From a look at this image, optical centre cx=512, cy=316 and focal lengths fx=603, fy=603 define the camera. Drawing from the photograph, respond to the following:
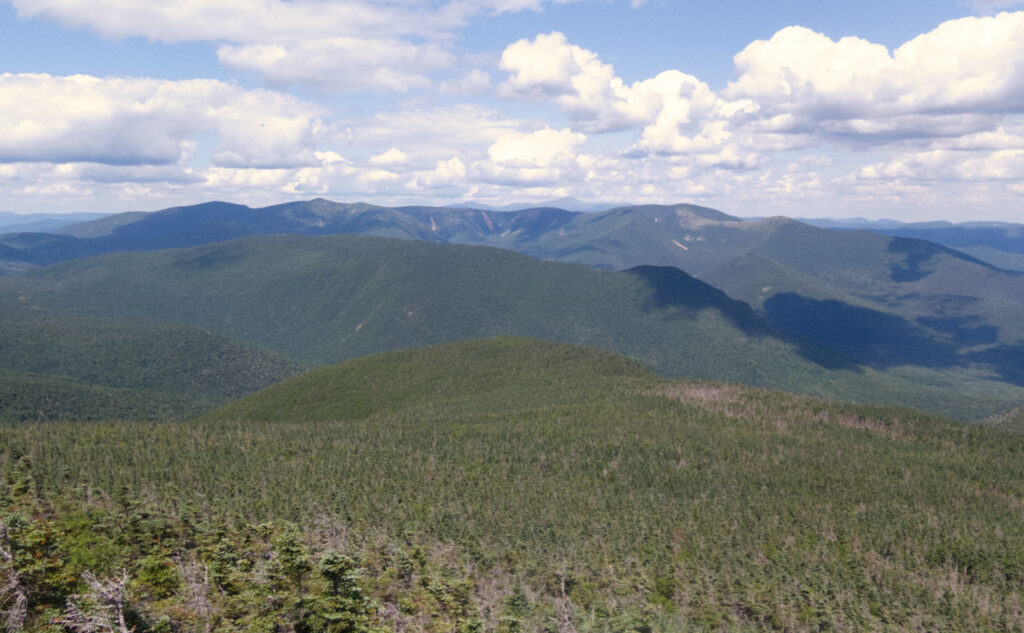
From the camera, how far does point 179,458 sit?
9194 cm

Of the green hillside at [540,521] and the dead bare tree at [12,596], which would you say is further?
the green hillside at [540,521]

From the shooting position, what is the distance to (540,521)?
7975 centimetres

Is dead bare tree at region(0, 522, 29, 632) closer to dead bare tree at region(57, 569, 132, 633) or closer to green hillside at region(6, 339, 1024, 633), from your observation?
green hillside at region(6, 339, 1024, 633)

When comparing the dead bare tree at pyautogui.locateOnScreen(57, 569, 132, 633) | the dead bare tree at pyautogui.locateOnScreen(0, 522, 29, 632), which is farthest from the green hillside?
the dead bare tree at pyautogui.locateOnScreen(57, 569, 132, 633)

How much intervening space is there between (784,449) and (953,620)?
169 ft

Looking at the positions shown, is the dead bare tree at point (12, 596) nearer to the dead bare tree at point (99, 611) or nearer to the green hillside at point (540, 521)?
the green hillside at point (540, 521)

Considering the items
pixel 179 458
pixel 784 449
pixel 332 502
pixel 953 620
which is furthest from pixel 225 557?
pixel 784 449

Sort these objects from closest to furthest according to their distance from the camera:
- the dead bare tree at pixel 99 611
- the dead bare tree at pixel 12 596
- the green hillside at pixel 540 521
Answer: the dead bare tree at pixel 99 611, the dead bare tree at pixel 12 596, the green hillside at pixel 540 521

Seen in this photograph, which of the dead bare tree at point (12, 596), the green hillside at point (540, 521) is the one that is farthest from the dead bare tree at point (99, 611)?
the dead bare tree at point (12, 596)

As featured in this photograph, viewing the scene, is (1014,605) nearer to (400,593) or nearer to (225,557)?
(400,593)

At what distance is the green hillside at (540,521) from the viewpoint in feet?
126

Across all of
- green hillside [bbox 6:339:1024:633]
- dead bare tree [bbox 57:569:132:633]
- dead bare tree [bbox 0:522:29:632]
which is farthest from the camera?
green hillside [bbox 6:339:1024:633]

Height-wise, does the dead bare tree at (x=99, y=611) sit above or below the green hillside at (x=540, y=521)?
above

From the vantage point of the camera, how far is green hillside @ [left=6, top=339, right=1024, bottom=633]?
126ft
